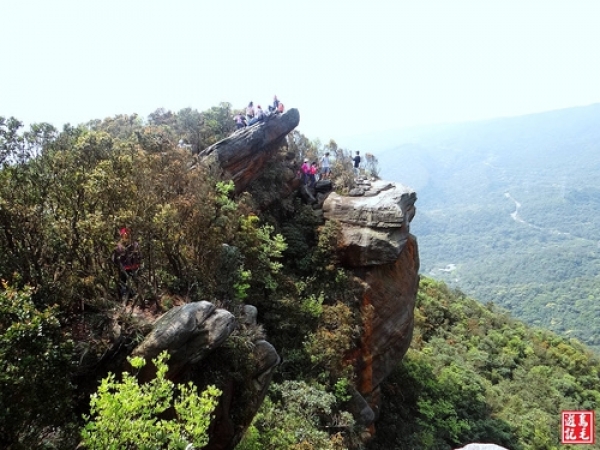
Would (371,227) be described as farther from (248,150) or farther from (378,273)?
(248,150)

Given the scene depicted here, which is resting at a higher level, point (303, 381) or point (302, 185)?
point (302, 185)

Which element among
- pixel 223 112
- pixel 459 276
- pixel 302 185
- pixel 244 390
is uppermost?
pixel 223 112

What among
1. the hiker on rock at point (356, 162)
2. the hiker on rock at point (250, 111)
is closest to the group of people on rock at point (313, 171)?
the hiker on rock at point (356, 162)

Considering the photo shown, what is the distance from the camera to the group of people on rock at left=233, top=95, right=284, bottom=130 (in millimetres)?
18469

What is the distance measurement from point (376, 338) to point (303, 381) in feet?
14.6

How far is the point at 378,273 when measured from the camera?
17.1 meters

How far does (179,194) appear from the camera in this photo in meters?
10.6

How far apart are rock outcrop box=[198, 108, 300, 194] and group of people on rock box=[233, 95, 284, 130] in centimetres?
25

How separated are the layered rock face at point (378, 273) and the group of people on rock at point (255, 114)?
4.81 metres

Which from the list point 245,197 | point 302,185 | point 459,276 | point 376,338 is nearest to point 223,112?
point 302,185

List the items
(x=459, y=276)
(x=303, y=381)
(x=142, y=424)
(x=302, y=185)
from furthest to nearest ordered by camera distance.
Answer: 1. (x=459, y=276)
2. (x=302, y=185)
3. (x=303, y=381)
4. (x=142, y=424)

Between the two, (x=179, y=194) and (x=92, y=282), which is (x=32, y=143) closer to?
(x=92, y=282)

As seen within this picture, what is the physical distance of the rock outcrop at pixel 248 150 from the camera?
16438mm

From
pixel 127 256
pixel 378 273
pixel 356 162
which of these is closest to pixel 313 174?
pixel 356 162
